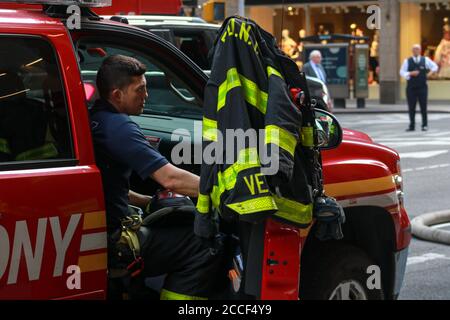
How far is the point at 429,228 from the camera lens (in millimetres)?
8688

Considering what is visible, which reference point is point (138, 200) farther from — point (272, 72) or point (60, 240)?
point (272, 72)

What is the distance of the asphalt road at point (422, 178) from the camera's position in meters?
7.09

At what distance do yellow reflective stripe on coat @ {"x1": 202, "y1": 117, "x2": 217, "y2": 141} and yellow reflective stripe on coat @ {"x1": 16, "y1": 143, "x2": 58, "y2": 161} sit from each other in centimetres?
62

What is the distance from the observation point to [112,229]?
417cm

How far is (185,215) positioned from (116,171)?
1.36 feet

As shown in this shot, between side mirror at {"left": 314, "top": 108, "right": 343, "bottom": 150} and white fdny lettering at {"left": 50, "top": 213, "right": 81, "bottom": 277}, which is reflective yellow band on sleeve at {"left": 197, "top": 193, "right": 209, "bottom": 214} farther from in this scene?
side mirror at {"left": 314, "top": 108, "right": 343, "bottom": 150}

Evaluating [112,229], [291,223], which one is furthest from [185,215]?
[291,223]

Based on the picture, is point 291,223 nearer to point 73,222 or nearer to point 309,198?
point 309,198

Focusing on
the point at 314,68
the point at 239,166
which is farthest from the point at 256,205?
the point at 314,68

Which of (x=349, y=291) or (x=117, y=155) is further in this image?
(x=349, y=291)

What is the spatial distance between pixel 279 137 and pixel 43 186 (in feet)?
3.10

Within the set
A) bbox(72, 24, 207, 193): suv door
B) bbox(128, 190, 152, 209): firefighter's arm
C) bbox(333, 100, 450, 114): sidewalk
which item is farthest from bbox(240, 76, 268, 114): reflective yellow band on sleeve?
bbox(333, 100, 450, 114): sidewalk

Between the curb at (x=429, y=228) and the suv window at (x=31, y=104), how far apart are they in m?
5.22
